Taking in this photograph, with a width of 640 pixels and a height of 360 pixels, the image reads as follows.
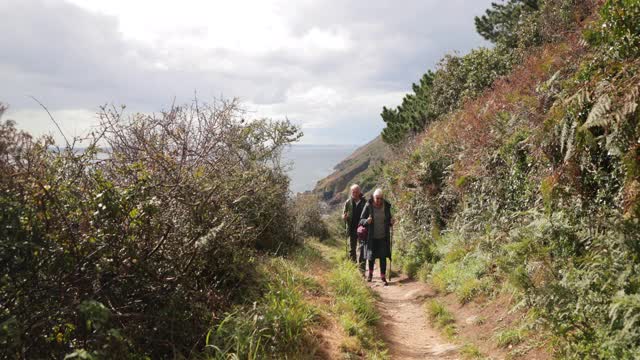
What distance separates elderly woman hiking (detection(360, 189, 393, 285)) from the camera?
32.7ft

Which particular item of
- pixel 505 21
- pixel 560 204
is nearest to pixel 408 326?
pixel 560 204

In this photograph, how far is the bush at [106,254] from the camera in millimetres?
3396

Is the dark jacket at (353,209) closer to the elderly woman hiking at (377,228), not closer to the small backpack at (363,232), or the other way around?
the elderly woman hiking at (377,228)

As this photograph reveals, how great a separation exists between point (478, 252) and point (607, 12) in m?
4.18

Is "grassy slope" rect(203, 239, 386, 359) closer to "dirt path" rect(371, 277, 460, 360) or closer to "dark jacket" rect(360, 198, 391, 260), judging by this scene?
"dirt path" rect(371, 277, 460, 360)

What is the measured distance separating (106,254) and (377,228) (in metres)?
6.79

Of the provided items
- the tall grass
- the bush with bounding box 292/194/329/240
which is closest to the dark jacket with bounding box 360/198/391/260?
the tall grass

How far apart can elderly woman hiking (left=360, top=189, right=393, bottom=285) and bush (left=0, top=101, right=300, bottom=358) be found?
430 centimetres

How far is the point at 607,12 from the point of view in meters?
5.76

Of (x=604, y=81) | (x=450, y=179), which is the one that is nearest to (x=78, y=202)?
(x=604, y=81)

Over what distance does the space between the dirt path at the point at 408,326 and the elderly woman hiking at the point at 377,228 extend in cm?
81

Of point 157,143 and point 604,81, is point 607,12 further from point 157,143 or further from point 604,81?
point 157,143

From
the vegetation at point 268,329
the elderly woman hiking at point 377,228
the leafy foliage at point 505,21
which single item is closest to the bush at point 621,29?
the vegetation at point 268,329

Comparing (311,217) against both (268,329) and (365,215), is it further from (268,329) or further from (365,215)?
(268,329)
